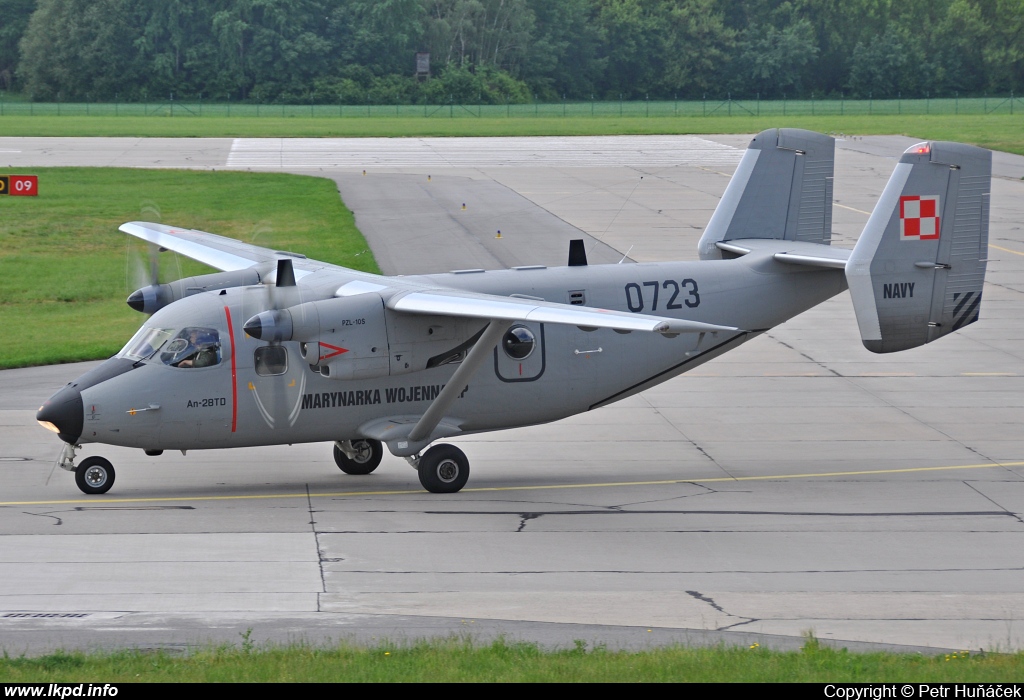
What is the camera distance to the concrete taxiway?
1277 centimetres

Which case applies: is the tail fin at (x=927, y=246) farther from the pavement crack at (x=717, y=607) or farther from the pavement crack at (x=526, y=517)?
the pavement crack at (x=717, y=607)

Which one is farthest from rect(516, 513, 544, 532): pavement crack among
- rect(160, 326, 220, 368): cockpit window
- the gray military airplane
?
rect(160, 326, 220, 368): cockpit window

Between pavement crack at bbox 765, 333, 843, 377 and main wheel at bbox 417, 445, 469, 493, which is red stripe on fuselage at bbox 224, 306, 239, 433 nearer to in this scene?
main wheel at bbox 417, 445, 469, 493

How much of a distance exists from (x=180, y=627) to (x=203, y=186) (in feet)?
165

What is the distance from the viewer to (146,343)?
17.8 metres

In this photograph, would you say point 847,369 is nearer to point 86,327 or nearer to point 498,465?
point 498,465

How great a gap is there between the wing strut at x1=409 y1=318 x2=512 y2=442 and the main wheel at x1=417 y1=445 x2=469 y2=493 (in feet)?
1.21

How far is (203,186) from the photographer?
6000 centimetres

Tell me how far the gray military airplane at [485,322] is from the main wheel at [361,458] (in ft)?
0.10

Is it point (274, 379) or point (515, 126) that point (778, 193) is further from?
point (515, 126)

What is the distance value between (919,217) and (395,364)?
9.19 m

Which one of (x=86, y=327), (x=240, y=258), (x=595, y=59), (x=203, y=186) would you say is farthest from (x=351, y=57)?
(x=240, y=258)

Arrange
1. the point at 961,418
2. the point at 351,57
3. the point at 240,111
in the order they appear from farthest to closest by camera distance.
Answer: the point at 351,57 < the point at 240,111 < the point at 961,418

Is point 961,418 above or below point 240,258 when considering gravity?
below
